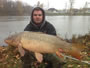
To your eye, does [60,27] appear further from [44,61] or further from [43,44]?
[43,44]

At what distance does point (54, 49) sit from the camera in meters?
1.99

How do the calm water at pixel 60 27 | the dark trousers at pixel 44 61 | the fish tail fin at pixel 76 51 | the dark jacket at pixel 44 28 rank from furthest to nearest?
the calm water at pixel 60 27 < the dark jacket at pixel 44 28 < the dark trousers at pixel 44 61 < the fish tail fin at pixel 76 51

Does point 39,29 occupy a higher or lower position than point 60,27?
higher

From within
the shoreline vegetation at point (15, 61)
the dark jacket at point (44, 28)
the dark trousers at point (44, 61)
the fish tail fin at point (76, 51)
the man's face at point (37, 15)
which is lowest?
the shoreline vegetation at point (15, 61)

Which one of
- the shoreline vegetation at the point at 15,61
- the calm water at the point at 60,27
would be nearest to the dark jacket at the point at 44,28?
the shoreline vegetation at the point at 15,61

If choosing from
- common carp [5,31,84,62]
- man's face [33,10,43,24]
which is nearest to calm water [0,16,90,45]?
man's face [33,10,43,24]

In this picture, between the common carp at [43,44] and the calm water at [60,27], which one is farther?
the calm water at [60,27]

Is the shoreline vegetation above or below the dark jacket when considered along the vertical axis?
below

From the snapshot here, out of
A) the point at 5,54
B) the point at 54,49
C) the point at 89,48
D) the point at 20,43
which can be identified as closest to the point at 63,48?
the point at 54,49

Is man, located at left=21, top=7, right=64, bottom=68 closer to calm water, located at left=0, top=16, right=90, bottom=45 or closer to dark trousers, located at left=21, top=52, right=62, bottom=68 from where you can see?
dark trousers, located at left=21, top=52, right=62, bottom=68

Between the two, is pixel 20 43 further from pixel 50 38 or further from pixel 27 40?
pixel 50 38

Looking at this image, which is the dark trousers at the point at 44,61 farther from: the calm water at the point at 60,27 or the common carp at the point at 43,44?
the calm water at the point at 60,27

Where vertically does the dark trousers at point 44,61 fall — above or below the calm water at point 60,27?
above

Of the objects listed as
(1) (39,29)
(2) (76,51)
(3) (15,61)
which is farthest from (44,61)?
(3) (15,61)
